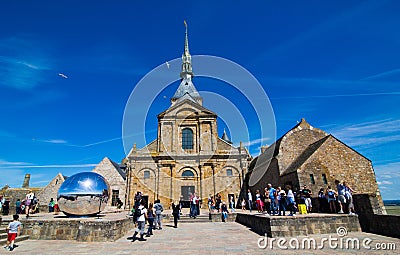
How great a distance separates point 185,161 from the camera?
28.4 metres

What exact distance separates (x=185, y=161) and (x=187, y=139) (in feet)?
10.8

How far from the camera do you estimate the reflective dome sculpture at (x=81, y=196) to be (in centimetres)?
1075

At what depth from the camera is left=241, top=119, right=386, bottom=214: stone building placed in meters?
16.8

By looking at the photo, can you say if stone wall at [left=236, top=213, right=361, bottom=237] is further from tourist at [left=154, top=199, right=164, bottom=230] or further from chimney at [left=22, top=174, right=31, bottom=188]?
chimney at [left=22, top=174, right=31, bottom=188]

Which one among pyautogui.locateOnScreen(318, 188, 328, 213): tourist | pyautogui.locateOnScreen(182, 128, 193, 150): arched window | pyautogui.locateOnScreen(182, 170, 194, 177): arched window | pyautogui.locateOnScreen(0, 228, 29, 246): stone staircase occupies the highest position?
pyautogui.locateOnScreen(182, 128, 193, 150): arched window

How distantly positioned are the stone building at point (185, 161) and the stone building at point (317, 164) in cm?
680

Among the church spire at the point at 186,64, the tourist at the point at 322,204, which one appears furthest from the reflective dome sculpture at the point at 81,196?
the church spire at the point at 186,64

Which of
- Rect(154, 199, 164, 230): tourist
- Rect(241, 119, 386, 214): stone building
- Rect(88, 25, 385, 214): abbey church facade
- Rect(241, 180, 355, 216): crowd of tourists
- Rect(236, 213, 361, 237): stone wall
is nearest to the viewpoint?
Rect(236, 213, 361, 237): stone wall

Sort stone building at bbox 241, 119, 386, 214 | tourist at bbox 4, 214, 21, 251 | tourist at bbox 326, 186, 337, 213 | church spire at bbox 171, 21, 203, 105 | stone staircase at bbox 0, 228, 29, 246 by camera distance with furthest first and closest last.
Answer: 1. church spire at bbox 171, 21, 203, 105
2. stone building at bbox 241, 119, 386, 214
3. tourist at bbox 326, 186, 337, 213
4. stone staircase at bbox 0, 228, 29, 246
5. tourist at bbox 4, 214, 21, 251

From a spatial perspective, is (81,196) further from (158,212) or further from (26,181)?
(26,181)

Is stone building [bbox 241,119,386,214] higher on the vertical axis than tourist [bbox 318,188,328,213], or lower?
higher

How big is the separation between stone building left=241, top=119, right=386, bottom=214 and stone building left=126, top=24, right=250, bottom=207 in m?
6.80

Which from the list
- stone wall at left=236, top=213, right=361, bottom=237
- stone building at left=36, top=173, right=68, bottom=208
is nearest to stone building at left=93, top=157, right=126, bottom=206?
stone building at left=36, top=173, right=68, bottom=208

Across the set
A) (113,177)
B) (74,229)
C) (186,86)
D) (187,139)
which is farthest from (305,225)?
(186,86)
